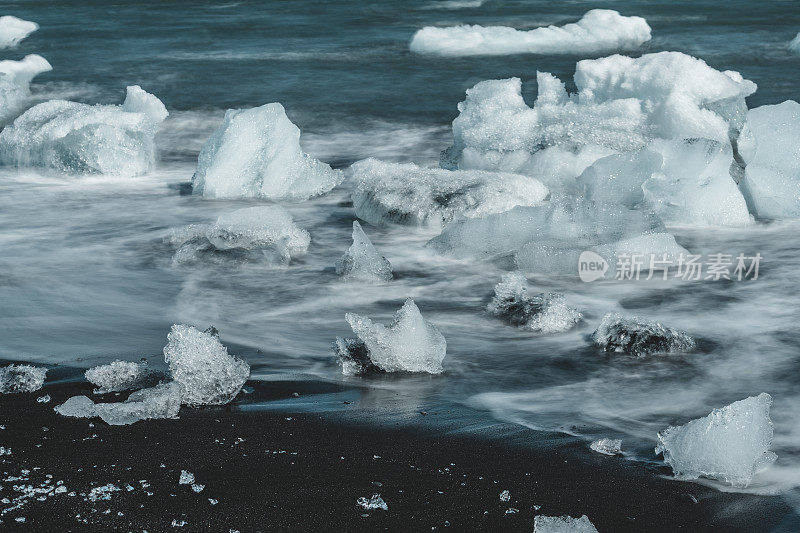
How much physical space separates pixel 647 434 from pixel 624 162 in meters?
3.14

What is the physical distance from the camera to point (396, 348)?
405cm

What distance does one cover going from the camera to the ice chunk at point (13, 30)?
15.0 meters

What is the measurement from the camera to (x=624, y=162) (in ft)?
21.2

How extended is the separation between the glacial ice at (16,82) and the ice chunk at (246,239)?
16.6 feet

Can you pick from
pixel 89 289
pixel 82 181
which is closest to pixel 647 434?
pixel 89 289

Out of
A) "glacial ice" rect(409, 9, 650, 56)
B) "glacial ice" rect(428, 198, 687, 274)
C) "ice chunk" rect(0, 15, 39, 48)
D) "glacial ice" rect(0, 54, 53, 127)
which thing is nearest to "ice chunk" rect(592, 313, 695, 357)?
"glacial ice" rect(428, 198, 687, 274)

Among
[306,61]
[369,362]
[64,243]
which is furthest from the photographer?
[306,61]

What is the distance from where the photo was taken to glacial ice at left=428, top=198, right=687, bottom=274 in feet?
18.2

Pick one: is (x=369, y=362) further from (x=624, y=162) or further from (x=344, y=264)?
(x=624, y=162)

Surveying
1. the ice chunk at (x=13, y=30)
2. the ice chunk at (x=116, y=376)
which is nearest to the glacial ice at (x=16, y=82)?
the ice chunk at (x=13, y=30)

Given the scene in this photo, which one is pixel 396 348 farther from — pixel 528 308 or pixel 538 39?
pixel 538 39

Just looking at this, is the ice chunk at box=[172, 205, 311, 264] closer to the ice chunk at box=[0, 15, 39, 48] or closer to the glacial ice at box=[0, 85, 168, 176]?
the glacial ice at box=[0, 85, 168, 176]

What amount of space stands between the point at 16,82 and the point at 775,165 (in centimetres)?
902

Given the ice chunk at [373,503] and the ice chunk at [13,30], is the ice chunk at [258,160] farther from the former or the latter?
the ice chunk at [13,30]
